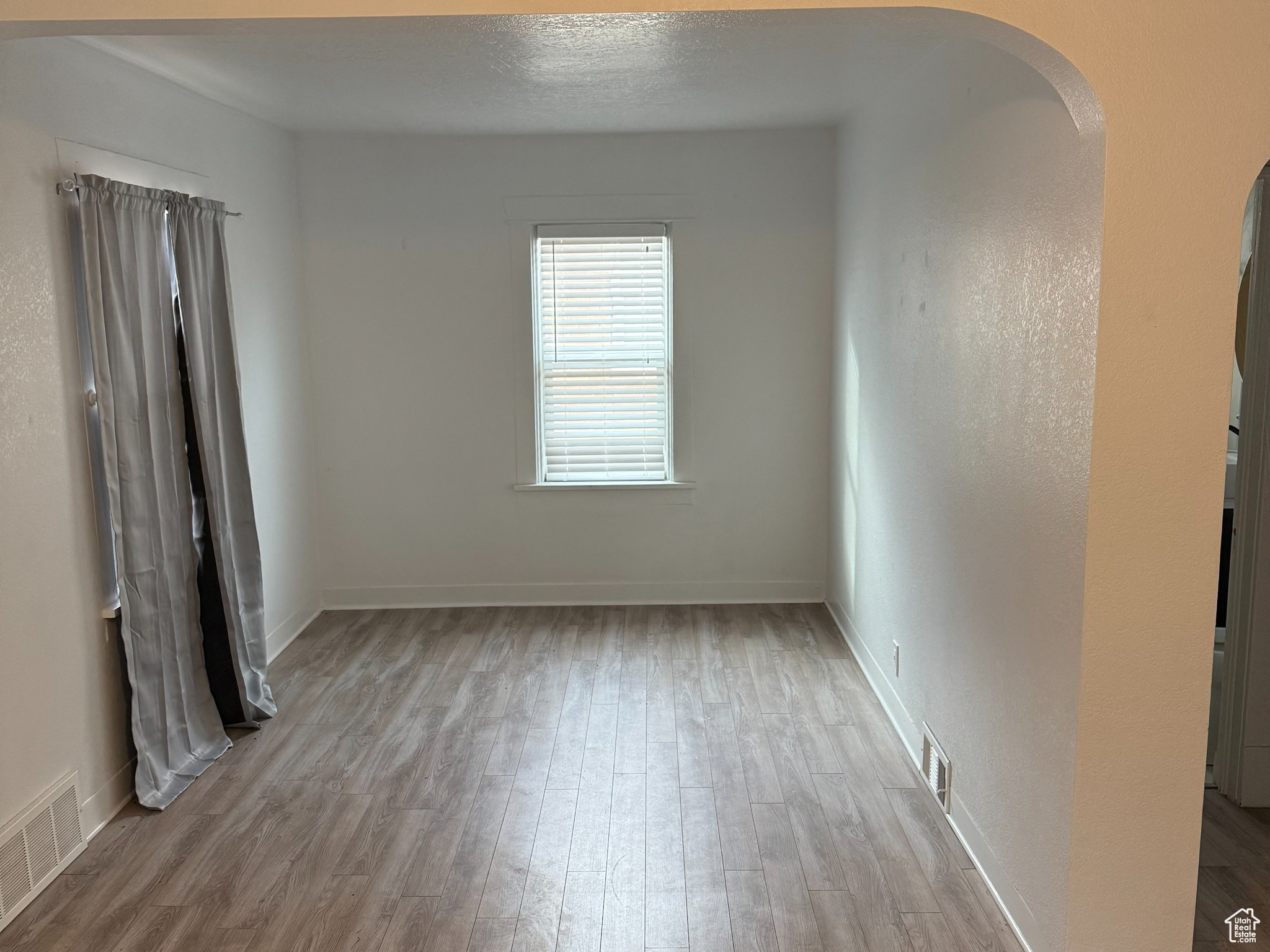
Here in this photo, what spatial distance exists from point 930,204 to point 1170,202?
4.95 feet

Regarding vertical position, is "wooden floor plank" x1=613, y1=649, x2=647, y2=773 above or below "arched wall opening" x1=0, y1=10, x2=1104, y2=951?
below

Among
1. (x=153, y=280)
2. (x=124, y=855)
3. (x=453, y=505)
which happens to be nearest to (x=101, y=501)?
(x=153, y=280)

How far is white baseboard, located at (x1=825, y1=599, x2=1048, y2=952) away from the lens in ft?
8.59

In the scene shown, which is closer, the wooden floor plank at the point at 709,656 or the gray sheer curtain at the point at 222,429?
the gray sheer curtain at the point at 222,429

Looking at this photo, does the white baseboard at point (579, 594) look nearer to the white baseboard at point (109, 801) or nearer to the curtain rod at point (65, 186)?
the white baseboard at point (109, 801)

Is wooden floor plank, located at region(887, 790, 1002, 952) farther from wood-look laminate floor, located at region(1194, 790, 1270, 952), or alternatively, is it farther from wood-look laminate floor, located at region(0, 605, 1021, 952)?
wood-look laminate floor, located at region(1194, 790, 1270, 952)

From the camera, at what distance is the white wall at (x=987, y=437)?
237cm

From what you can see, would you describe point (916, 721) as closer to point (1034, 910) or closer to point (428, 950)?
point (1034, 910)

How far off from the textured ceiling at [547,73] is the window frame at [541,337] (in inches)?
20.8

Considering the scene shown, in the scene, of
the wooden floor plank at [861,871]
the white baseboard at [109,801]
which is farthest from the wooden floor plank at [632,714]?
the white baseboard at [109,801]

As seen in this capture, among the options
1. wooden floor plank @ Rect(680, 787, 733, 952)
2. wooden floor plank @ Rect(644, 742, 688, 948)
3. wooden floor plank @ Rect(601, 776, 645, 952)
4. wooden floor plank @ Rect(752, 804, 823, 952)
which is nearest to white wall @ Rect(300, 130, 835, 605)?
wooden floor plank @ Rect(644, 742, 688, 948)

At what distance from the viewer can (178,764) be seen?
3660 mm

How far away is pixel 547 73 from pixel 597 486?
242cm

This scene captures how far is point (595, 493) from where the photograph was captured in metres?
5.79
